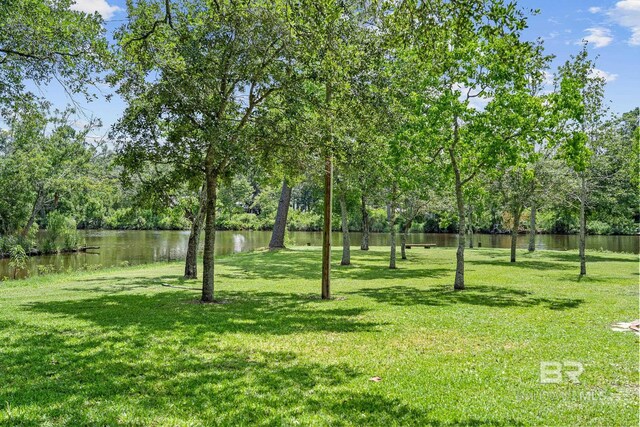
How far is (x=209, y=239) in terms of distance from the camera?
43.6ft

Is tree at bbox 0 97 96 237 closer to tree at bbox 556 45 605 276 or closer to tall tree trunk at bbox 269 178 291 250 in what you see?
tall tree trunk at bbox 269 178 291 250

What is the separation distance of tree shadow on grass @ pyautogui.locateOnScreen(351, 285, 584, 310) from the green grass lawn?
99 mm

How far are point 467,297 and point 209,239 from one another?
840cm

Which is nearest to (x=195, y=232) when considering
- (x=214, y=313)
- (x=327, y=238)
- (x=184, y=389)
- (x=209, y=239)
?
(x=209, y=239)

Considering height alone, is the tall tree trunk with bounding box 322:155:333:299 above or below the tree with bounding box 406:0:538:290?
below

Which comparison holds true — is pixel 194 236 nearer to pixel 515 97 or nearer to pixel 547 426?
pixel 515 97

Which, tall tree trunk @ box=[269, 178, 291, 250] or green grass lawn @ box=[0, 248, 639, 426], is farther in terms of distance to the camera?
tall tree trunk @ box=[269, 178, 291, 250]

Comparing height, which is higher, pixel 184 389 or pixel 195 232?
pixel 195 232

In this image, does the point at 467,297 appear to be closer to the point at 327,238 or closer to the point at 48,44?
the point at 327,238

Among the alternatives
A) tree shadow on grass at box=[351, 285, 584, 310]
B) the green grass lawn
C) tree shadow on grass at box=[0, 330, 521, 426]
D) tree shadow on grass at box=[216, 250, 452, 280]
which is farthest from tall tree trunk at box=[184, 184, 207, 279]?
tree shadow on grass at box=[0, 330, 521, 426]

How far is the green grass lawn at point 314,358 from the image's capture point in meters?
5.42

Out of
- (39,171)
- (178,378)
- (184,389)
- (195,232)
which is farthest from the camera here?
(39,171)

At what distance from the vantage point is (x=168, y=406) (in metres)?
5.49

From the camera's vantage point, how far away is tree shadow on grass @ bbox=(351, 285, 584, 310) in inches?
542
